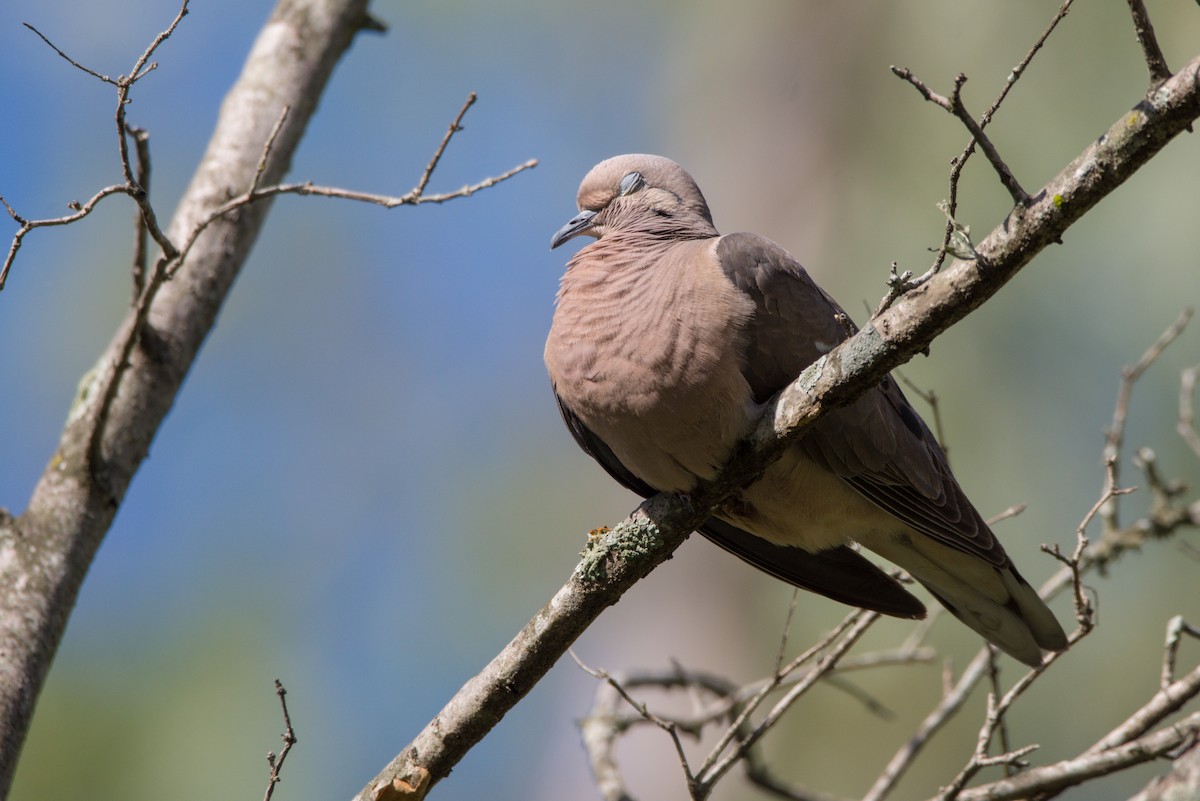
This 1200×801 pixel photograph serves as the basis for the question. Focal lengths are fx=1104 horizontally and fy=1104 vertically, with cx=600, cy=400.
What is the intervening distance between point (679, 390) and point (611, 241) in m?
0.76

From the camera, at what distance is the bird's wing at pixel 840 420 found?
10.1ft

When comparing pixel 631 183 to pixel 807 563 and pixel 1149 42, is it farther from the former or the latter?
pixel 1149 42

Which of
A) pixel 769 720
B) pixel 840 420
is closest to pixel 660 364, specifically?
pixel 840 420

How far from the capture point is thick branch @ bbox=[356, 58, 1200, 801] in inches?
78.5

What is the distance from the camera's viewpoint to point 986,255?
6.97ft

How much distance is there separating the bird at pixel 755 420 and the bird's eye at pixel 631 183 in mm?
68

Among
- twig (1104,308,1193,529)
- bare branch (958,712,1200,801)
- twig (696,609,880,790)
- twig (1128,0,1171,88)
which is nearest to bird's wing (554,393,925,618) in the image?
twig (696,609,880,790)

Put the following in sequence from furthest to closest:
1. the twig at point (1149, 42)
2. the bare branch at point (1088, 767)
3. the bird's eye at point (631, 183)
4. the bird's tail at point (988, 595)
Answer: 1. the bird's eye at point (631, 183)
2. the bird's tail at point (988, 595)
3. the bare branch at point (1088, 767)
4. the twig at point (1149, 42)

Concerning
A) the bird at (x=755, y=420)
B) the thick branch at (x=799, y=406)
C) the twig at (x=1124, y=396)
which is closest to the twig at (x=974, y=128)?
the thick branch at (x=799, y=406)

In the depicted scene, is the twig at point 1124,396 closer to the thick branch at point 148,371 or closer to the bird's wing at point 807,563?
the bird's wing at point 807,563

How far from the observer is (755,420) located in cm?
284

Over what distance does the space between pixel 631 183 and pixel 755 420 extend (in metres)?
1.37

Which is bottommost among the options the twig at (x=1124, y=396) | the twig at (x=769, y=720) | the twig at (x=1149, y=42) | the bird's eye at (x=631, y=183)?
the twig at (x=769, y=720)

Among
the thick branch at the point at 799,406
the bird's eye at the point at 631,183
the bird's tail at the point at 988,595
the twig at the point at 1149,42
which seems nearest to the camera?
the twig at the point at 1149,42
